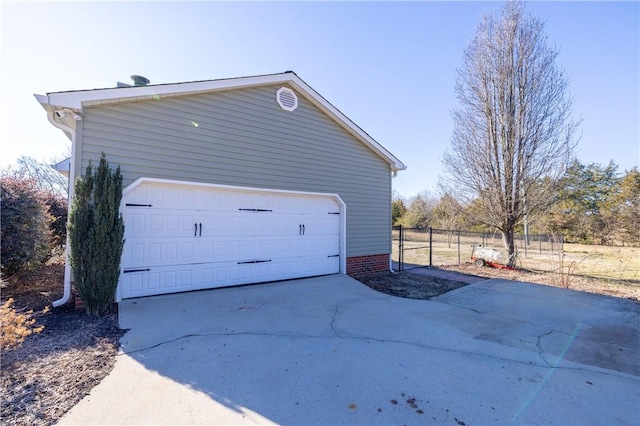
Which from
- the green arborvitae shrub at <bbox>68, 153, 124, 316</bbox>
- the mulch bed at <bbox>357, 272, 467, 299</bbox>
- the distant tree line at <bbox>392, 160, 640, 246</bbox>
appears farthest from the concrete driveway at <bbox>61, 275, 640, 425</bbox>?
the distant tree line at <bbox>392, 160, 640, 246</bbox>

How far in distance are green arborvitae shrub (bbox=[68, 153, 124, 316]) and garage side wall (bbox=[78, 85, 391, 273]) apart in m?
0.63

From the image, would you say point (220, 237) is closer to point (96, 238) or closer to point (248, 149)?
point (248, 149)

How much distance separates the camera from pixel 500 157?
1085 centimetres

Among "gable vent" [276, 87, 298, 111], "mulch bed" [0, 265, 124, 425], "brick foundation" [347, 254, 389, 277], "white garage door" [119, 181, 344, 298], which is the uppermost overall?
"gable vent" [276, 87, 298, 111]

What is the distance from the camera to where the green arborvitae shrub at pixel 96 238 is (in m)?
4.27

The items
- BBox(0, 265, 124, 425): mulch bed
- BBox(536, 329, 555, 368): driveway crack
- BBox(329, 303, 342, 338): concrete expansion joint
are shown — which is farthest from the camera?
BBox(329, 303, 342, 338): concrete expansion joint

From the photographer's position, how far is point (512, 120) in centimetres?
1062

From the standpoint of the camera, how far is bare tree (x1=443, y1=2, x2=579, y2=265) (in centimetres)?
1035

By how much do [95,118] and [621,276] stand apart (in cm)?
1578

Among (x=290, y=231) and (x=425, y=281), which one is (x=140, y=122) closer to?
(x=290, y=231)

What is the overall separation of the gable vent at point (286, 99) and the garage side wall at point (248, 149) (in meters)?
0.13

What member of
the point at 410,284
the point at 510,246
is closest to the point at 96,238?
the point at 410,284

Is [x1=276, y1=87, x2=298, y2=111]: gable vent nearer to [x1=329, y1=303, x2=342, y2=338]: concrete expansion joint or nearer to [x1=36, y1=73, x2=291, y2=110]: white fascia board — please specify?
[x1=36, y1=73, x2=291, y2=110]: white fascia board

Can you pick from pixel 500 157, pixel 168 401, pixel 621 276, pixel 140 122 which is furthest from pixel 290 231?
pixel 621 276
